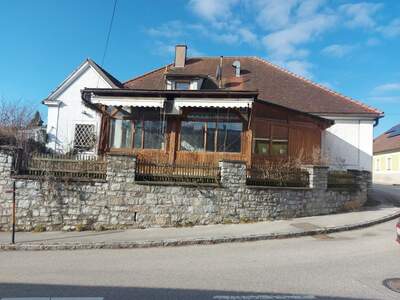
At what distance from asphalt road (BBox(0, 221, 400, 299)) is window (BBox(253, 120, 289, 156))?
22.3 feet

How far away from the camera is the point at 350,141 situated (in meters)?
21.3

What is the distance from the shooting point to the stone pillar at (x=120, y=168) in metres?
12.5

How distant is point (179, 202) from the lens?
12562mm

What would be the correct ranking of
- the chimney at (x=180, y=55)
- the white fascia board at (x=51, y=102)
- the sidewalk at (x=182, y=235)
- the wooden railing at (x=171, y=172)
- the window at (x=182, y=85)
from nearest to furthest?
the sidewalk at (x=182, y=235) → the wooden railing at (x=171, y=172) → the white fascia board at (x=51, y=102) → the window at (x=182, y=85) → the chimney at (x=180, y=55)

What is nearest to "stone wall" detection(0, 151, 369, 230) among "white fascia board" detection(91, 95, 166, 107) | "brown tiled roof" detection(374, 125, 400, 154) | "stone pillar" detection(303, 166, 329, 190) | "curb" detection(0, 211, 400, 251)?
"curb" detection(0, 211, 400, 251)

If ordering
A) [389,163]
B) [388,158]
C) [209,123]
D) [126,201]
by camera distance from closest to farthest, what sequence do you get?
[126,201], [209,123], [389,163], [388,158]

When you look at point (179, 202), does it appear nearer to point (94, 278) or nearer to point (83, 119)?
point (94, 278)

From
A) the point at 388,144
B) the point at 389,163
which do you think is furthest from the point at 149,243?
the point at 388,144

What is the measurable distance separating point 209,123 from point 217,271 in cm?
942

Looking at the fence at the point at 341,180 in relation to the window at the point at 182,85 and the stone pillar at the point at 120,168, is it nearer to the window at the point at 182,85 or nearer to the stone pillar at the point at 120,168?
the stone pillar at the point at 120,168

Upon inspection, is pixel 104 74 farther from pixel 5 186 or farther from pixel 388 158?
pixel 388 158

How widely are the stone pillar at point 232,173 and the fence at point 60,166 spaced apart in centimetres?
405

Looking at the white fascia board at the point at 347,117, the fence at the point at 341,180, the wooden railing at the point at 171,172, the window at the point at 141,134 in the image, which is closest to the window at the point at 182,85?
the window at the point at 141,134

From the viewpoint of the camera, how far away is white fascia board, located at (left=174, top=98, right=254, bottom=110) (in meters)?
14.7
